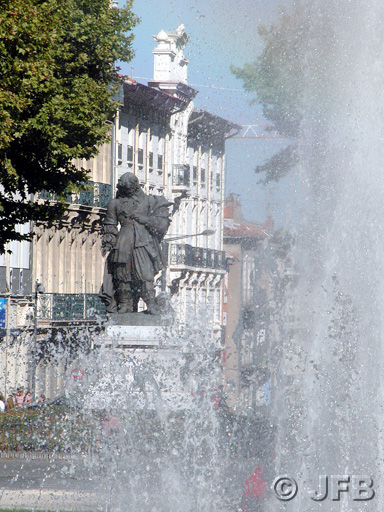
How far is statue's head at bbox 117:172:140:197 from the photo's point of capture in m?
18.9

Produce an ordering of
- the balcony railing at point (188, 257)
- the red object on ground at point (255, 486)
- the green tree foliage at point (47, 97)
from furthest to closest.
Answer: the balcony railing at point (188, 257) → the green tree foliage at point (47, 97) → the red object on ground at point (255, 486)

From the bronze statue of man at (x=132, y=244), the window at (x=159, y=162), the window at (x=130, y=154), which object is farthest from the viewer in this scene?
the window at (x=159, y=162)

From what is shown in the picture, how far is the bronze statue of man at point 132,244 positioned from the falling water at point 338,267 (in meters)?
2.64

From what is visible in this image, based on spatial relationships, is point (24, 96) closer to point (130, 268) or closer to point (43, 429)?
point (130, 268)

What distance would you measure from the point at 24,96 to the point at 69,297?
95.8 ft

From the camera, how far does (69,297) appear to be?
48.4 m

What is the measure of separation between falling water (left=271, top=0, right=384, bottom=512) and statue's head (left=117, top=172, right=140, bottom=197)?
2617 mm

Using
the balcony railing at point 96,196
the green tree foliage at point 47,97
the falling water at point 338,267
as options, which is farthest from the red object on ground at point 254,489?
the balcony railing at point 96,196

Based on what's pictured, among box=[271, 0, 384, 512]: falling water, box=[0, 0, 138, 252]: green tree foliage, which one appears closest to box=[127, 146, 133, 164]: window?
box=[0, 0, 138, 252]: green tree foliage

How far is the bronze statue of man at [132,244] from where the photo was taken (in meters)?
19.2

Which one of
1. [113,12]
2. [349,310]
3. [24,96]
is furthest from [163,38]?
[349,310]

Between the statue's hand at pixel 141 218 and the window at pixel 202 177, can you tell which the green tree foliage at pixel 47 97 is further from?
the window at pixel 202 177

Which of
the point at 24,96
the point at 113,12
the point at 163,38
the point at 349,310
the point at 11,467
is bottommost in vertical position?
the point at 11,467

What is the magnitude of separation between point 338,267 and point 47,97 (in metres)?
6.86
